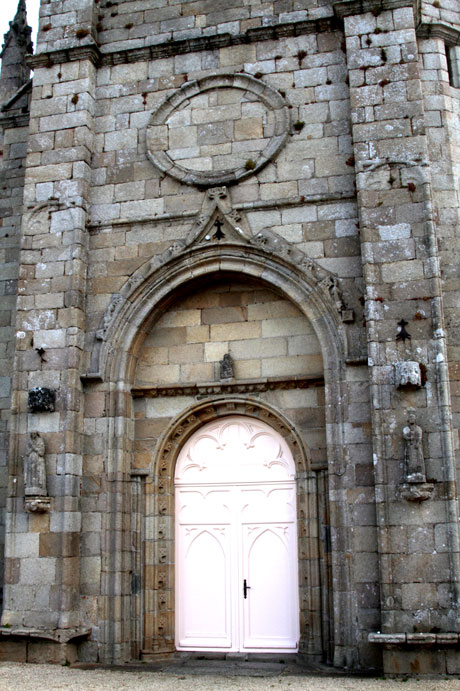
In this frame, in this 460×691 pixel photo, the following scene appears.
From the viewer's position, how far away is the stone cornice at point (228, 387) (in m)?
8.59

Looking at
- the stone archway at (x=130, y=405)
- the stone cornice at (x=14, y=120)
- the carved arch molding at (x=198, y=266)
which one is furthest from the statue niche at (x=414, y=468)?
the stone cornice at (x=14, y=120)

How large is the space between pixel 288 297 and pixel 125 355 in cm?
199

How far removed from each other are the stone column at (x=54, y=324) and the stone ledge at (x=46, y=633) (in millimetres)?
82

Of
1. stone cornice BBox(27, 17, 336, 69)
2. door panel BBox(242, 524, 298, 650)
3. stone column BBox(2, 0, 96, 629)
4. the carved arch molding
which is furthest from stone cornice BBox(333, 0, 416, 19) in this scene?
door panel BBox(242, 524, 298, 650)

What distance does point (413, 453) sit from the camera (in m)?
7.39

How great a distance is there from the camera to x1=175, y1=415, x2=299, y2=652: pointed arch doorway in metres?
8.39

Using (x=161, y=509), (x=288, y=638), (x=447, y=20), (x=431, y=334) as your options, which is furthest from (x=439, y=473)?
(x=447, y=20)

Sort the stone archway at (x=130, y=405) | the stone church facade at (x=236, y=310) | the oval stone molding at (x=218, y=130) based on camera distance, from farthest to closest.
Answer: the oval stone molding at (x=218, y=130)
the stone archway at (x=130, y=405)
the stone church facade at (x=236, y=310)

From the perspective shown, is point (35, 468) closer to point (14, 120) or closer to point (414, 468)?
point (414, 468)

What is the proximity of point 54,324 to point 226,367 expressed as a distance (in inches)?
80.4

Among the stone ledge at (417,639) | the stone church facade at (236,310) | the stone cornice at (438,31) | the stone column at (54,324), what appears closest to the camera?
the stone ledge at (417,639)

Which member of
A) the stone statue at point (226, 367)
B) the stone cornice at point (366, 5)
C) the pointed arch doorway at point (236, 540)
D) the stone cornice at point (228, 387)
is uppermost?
the stone cornice at point (366, 5)

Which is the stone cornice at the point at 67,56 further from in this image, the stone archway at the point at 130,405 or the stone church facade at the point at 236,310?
the stone archway at the point at 130,405

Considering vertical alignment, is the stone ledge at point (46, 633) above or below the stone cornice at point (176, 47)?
below
